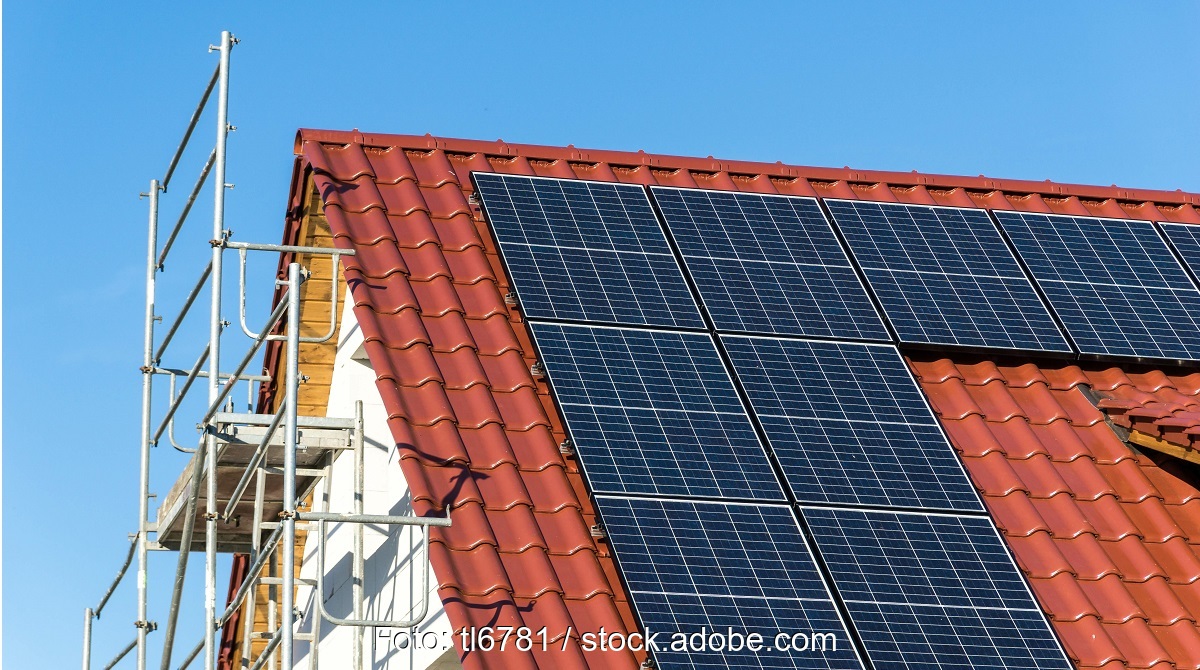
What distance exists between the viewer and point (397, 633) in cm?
1159

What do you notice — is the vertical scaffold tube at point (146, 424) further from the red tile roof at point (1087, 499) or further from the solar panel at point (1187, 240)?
the solar panel at point (1187, 240)

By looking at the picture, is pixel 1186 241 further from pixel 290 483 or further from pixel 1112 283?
pixel 290 483

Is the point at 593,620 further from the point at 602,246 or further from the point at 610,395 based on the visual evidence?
the point at 602,246

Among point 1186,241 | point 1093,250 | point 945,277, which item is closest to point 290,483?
point 945,277

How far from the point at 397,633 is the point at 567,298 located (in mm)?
3364

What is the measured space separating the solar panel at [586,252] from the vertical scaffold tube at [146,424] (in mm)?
2805

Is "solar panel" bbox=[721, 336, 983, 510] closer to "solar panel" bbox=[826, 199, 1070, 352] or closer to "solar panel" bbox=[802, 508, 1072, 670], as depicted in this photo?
"solar panel" bbox=[802, 508, 1072, 670]

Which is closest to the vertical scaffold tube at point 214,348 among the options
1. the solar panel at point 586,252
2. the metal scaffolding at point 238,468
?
the metal scaffolding at point 238,468

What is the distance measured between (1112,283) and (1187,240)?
4.58 ft

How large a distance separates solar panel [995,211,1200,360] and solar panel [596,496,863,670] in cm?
432

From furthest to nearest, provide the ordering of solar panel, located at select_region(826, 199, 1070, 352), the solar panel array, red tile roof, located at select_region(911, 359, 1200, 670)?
1. the solar panel array
2. solar panel, located at select_region(826, 199, 1070, 352)
3. red tile roof, located at select_region(911, 359, 1200, 670)

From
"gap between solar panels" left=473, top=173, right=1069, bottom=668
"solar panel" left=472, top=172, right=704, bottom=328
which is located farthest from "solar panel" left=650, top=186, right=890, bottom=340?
"solar panel" left=472, top=172, right=704, bottom=328

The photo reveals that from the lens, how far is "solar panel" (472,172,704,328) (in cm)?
1380

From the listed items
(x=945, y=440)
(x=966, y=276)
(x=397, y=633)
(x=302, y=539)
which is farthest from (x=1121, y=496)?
(x=302, y=539)
